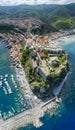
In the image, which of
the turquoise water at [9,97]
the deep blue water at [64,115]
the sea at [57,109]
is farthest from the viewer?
the turquoise water at [9,97]

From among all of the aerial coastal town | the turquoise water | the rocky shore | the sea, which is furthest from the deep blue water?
the turquoise water

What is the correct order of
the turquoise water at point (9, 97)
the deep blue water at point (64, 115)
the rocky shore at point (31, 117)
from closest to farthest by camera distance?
1. the deep blue water at point (64, 115)
2. the rocky shore at point (31, 117)
3. the turquoise water at point (9, 97)

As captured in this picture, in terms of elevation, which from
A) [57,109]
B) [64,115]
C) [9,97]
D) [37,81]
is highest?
[37,81]

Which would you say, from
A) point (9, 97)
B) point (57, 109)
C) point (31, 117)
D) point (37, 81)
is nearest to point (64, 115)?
point (57, 109)

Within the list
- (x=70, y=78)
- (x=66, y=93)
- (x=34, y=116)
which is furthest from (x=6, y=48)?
(x=34, y=116)

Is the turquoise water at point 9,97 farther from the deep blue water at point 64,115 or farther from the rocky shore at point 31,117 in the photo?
the deep blue water at point 64,115

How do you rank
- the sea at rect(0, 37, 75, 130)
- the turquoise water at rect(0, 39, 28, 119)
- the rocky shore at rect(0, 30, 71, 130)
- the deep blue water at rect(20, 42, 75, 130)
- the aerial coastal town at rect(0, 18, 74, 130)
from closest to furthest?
the deep blue water at rect(20, 42, 75, 130), the rocky shore at rect(0, 30, 71, 130), the sea at rect(0, 37, 75, 130), the aerial coastal town at rect(0, 18, 74, 130), the turquoise water at rect(0, 39, 28, 119)

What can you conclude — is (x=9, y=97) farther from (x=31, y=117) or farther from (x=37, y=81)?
(x=31, y=117)

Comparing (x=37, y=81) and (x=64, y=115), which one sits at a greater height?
(x=37, y=81)

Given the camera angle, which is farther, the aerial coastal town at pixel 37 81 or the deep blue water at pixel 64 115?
the aerial coastal town at pixel 37 81

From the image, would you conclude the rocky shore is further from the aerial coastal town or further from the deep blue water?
the deep blue water

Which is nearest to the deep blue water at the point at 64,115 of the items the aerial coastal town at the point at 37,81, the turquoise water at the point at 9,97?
the aerial coastal town at the point at 37,81

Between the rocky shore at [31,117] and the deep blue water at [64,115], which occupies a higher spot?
the rocky shore at [31,117]
